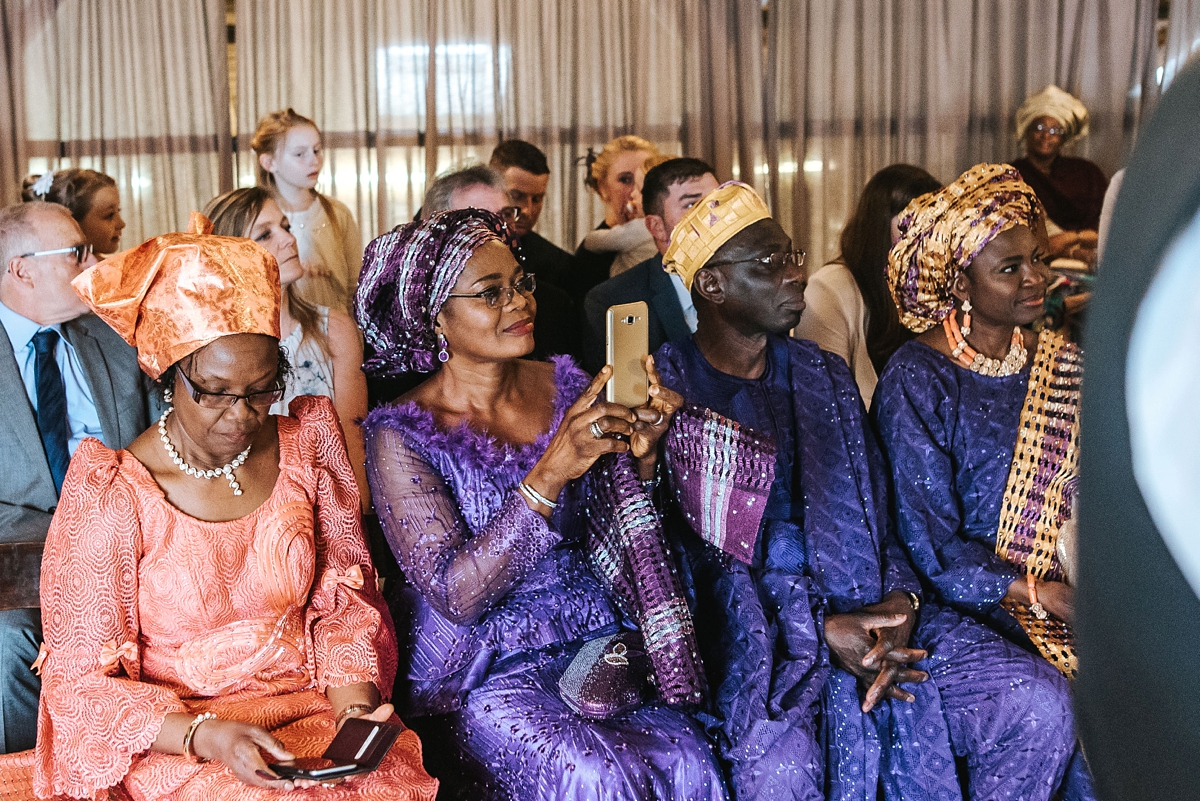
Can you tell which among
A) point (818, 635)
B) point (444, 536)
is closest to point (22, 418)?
point (444, 536)

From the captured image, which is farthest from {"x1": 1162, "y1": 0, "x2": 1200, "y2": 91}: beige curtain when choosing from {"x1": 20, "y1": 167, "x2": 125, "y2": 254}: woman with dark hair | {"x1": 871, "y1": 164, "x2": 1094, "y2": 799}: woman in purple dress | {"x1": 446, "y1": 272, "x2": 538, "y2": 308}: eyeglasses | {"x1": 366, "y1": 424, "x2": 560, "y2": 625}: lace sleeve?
{"x1": 366, "y1": 424, "x2": 560, "y2": 625}: lace sleeve

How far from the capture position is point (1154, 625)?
652 mm

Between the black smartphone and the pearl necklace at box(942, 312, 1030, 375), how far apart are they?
1830 millimetres

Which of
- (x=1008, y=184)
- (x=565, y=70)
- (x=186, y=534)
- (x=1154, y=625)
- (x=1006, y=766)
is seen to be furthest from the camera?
(x=565, y=70)

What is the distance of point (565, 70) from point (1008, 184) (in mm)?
4397

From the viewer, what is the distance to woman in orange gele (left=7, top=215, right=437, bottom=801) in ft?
7.04

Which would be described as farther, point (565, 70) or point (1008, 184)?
point (565, 70)

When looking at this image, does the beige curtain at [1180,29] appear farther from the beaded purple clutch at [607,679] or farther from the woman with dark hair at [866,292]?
the beaded purple clutch at [607,679]

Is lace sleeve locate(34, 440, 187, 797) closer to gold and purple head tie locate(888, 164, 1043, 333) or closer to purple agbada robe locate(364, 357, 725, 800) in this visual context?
purple agbada robe locate(364, 357, 725, 800)

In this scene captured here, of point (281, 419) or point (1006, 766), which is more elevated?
point (281, 419)

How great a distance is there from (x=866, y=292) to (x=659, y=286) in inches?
35.6

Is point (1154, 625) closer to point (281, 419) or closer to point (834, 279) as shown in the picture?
point (281, 419)

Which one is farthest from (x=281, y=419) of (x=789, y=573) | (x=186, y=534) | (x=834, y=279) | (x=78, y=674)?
(x=834, y=279)

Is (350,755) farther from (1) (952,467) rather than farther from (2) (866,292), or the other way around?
(2) (866,292)
